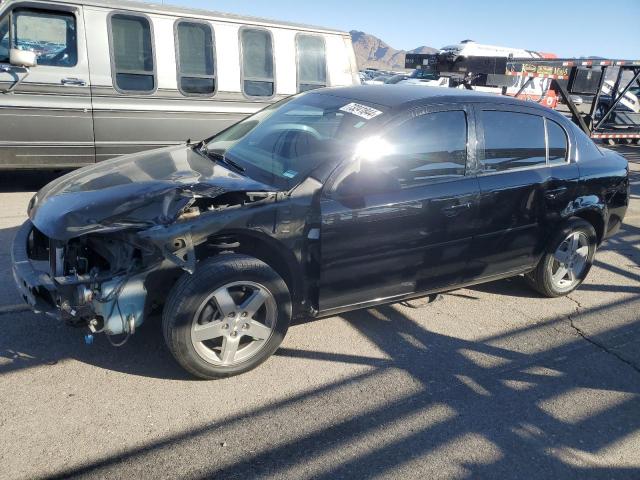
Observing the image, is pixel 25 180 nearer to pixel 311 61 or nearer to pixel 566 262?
pixel 311 61

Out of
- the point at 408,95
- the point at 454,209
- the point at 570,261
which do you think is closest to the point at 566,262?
the point at 570,261

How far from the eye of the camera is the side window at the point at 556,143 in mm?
4250

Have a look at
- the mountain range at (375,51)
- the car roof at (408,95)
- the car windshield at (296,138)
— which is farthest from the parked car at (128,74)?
the mountain range at (375,51)

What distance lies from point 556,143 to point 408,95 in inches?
55.0

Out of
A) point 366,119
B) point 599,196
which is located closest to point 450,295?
point 599,196

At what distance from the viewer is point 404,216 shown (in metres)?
3.45

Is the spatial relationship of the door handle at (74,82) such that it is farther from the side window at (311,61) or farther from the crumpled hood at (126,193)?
the crumpled hood at (126,193)

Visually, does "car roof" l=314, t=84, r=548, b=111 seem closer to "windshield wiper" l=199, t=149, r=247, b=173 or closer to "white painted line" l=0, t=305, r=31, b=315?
"windshield wiper" l=199, t=149, r=247, b=173

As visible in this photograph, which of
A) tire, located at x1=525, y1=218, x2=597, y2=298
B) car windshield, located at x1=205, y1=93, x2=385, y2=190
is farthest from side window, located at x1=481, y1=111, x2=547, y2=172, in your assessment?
car windshield, located at x1=205, y1=93, x2=385, y2=190

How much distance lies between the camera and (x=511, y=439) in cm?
280

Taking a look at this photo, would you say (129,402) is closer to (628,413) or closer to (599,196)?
(628,413)

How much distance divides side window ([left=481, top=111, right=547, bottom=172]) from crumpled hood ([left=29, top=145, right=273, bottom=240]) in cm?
170

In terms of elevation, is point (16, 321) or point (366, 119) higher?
point (366, 119)

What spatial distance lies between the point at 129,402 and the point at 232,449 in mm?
673
